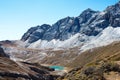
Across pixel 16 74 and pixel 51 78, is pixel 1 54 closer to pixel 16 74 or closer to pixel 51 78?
pixel 51 78

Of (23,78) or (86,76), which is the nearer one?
(86,76)

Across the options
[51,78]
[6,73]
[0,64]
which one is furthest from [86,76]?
[51,78]

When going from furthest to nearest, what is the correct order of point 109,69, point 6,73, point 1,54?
point 1,54 → point 6,73 → point 109,69

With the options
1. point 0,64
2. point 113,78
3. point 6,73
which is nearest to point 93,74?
point 113,78

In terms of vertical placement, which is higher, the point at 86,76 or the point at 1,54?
the point at 1,54

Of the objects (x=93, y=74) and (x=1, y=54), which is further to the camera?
(x=1, y=54)

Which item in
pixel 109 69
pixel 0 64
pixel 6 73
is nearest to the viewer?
pixel 109 69

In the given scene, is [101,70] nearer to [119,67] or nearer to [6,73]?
[119,67]

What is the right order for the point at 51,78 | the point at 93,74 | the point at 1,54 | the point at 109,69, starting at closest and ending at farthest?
the point at 93,74 < the point at 109,69 < the point at 51,78 < the point at 1,54

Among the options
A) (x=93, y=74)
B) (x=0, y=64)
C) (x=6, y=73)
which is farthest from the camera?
(x=0, y=64)
